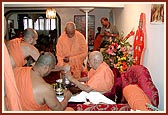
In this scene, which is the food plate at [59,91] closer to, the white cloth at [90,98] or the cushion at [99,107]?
the white cloth at [90,98]

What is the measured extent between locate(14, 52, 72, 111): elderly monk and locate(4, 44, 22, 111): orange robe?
1.36 feet

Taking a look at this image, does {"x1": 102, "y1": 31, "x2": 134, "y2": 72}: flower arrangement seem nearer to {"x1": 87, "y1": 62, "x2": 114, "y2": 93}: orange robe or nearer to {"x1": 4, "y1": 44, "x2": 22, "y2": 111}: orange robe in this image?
{"x1": 87, "y1": 62, "x2": 114, "y2": 93}: orange robe

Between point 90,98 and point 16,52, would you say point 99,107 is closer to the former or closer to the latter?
point 90,98

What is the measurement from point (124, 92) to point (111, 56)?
958 mm

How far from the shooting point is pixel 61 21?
7.74 m

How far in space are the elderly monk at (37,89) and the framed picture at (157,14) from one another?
1.06m

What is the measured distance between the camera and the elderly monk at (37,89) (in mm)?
2354

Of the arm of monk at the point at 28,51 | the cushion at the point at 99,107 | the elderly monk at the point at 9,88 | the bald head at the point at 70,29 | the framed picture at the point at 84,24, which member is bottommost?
the cushion at the point at 99,107

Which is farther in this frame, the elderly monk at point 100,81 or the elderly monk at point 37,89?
the elderly monk at point 100,81

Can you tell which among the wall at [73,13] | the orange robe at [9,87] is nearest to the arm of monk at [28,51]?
the orange robe at [9,87]

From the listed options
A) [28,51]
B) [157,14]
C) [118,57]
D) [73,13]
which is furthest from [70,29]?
[73,13]

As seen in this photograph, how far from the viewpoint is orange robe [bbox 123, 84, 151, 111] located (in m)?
2.55

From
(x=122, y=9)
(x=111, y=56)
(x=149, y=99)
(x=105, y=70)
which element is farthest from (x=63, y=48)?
(x=149, y=99)

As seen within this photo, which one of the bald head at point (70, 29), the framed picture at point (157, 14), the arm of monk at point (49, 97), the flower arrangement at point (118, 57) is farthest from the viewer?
the bald head at point (70, 29)
